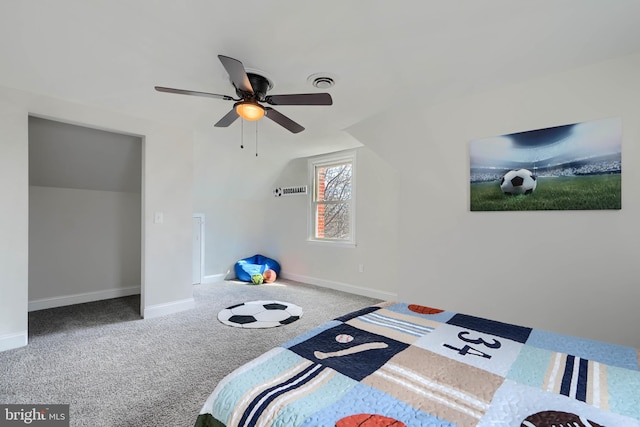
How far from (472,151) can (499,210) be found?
1.90 ft

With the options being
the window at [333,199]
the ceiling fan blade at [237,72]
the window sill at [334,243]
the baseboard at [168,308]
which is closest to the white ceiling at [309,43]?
the ceiling fan blade at [237,72]

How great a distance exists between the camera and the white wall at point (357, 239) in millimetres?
4027

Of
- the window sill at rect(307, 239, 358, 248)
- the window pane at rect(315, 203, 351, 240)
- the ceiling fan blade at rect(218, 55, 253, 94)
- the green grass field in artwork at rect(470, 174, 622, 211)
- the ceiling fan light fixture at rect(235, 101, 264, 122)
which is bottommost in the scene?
the window sill at rect(307, 239, 358, 248)

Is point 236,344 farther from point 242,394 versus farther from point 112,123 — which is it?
point 112,123

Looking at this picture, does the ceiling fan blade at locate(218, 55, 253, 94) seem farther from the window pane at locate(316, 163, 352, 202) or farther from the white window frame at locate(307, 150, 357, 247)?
the window pane at locate(316, 163, 352, 202)

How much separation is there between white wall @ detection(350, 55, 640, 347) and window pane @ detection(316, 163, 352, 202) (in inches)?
51.9

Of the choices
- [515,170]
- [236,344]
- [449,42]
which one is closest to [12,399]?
[236,344]

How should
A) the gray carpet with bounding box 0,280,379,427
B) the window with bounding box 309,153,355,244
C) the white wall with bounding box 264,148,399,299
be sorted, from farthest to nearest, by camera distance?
the window with bounding box 309,153,355,244 < the white wall with bounding box 264,148,399,299 < the gray carpet with bounding box 0,280,379,427

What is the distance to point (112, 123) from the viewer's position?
3.03 m

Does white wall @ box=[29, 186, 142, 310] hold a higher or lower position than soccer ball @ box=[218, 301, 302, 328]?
higher

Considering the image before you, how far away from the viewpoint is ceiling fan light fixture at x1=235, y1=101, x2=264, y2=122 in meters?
2.10

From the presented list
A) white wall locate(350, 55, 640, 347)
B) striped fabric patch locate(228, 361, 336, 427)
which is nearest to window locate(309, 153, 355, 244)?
white wall locate(350, 55, 640, 347)

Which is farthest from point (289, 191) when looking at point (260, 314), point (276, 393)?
point (276, 393)

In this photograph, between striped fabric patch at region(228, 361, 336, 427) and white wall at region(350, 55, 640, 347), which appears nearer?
striped fabric patch at region(228, 361, 336, 427)
